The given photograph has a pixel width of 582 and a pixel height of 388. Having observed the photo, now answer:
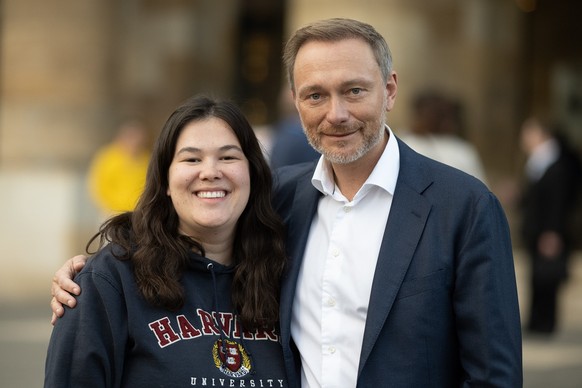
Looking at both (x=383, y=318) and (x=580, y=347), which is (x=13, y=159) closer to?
(x=580, y=347)

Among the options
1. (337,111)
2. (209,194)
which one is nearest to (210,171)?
(209,194)

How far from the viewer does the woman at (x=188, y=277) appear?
349cm

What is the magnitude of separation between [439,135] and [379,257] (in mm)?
3804

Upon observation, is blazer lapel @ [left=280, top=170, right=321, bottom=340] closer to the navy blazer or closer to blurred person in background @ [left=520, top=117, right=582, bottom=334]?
the navy blazer

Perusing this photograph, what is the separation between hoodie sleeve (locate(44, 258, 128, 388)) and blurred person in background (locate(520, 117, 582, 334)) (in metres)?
7.76

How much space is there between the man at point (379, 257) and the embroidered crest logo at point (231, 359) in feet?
0.47

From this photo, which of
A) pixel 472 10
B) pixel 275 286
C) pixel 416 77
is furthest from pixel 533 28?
pixel 275 286

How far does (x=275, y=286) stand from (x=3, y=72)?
32.0ft

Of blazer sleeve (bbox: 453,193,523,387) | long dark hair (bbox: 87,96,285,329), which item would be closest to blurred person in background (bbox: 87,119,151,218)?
long dark hair (bbox: 87,96,285,329)

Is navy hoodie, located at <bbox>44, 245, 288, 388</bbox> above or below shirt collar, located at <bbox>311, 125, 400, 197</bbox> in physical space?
below

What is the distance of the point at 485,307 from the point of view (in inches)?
132

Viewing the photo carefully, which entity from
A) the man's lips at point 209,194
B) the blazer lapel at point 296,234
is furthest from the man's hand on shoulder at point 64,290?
the blazer lapel at point 296,234

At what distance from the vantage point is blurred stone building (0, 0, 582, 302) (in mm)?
12070

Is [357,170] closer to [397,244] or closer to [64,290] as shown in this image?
[397,244]
